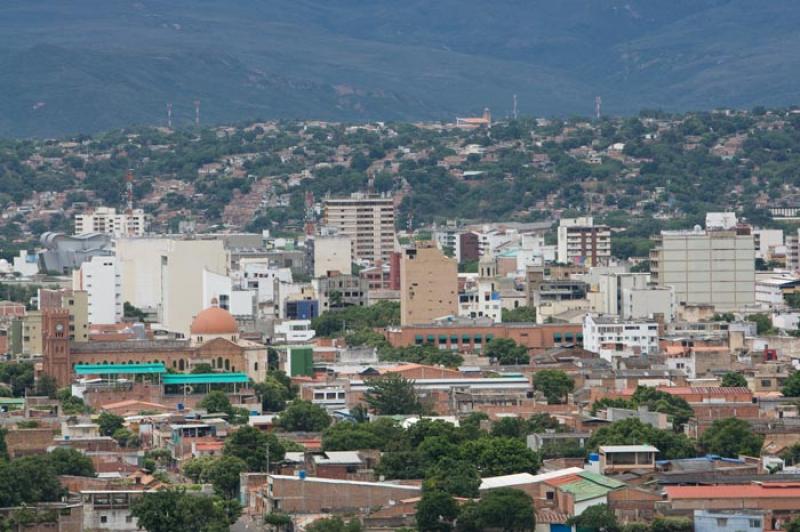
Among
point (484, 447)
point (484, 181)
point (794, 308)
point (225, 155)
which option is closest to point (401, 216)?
point (484, 181)

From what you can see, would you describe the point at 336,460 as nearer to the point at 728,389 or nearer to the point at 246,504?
the point at 246,504

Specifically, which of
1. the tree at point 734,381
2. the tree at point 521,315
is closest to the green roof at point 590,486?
the tree at point 734,381

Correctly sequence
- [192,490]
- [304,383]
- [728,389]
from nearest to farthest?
[192,490] → [728,389] → [304,383]

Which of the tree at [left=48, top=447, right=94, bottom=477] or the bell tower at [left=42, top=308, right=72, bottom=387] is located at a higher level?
the bell tower at [left=42, top=308, right=72, bottom=387]

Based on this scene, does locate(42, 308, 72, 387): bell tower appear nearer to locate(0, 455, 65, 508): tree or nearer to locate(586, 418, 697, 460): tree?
locate(586, 418, 697, 460): tree

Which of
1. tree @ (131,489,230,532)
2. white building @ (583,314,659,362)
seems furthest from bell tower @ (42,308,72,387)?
tree @ (131,489,230,532)

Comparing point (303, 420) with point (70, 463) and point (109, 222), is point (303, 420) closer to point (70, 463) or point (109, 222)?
point (70, 463)

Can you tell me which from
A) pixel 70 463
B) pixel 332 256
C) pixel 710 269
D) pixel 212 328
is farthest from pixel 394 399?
pixel 332 256
